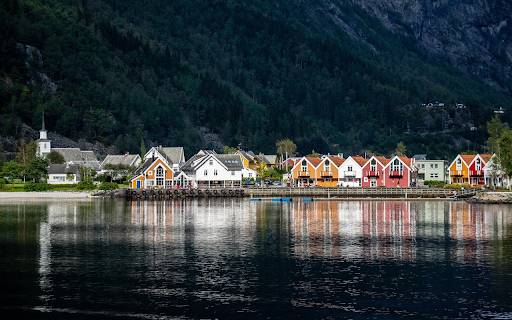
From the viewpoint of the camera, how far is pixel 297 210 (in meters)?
92.4

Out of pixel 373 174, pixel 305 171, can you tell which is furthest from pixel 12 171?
pixel 373 174

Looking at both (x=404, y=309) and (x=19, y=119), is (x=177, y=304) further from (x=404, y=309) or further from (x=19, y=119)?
(x=19, y=119)

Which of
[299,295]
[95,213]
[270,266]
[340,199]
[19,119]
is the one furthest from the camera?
[19,119]

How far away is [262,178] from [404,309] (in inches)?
4163

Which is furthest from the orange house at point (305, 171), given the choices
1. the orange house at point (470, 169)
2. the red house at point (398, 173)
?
the orange house at point (470, 169)

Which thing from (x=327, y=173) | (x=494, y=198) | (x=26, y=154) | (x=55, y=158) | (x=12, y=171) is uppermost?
(x=26, y=154)

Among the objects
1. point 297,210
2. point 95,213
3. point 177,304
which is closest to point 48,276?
point 177,304

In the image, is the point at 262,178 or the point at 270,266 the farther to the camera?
the point at 262,178

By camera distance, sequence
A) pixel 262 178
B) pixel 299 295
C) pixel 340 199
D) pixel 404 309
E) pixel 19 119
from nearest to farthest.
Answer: pixel 404 309 < pixel 299 295 < pixel 340 199 < pixel 262 178 < pixel 19 119

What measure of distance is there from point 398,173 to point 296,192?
891 inches

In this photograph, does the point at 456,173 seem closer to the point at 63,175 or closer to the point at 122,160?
the point at 122,160

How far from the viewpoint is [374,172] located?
132 metres

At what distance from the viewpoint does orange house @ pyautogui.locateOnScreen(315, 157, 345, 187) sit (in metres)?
135

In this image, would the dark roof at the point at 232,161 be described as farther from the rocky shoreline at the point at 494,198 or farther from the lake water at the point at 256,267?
the lake water at the point at 256,267
